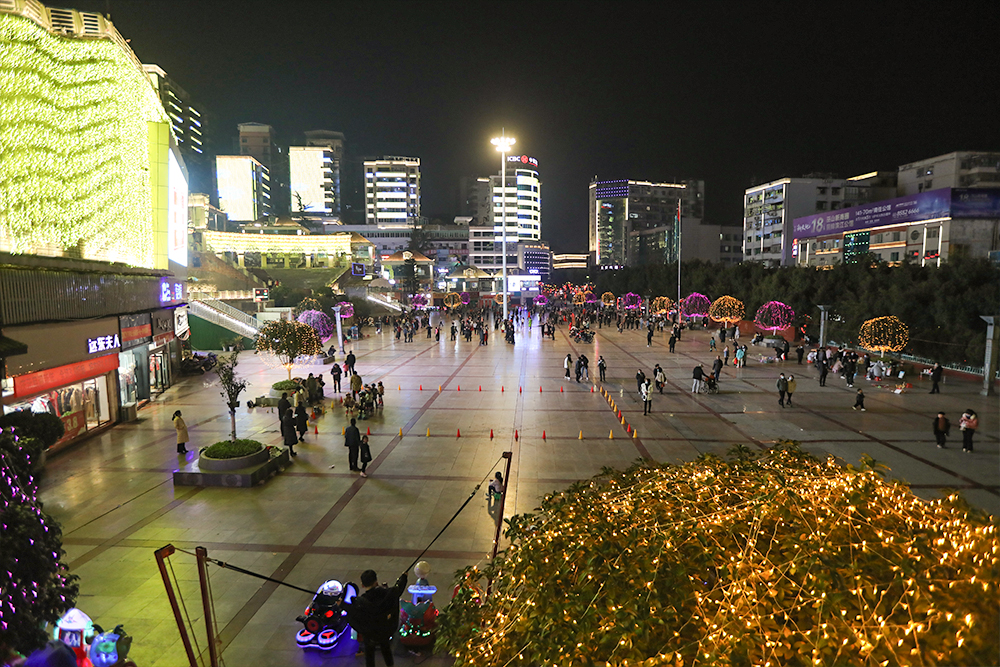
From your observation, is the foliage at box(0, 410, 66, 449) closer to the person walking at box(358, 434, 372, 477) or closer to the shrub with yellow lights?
the person walking at box(358, 434, 372, 477)

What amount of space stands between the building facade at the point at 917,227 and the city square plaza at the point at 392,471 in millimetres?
25240

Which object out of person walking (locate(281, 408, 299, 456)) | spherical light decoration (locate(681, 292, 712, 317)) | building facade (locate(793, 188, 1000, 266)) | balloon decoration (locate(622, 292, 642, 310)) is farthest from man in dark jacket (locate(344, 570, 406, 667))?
balloon decoration (locate(622, 292, 642, 310))

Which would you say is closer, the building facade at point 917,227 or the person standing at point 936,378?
the person standing at point 936,378

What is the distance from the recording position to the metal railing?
31.5 meters

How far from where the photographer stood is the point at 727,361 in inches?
1089

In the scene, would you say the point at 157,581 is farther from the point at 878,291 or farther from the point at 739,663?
the point at 878,291

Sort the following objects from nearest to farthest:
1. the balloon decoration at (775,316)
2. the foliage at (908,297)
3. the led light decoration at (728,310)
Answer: the foliage at (908,297) < the balloon decoration at (775,316) < the led light decoration at (728,310)

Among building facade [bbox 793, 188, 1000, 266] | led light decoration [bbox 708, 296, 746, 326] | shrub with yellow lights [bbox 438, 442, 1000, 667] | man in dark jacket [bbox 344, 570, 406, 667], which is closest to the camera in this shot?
shrub with yellow lights [bbox 438, 442, 1000, 667]

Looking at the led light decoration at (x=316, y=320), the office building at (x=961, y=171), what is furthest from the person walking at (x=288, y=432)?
the office building at (x=961, y=171)

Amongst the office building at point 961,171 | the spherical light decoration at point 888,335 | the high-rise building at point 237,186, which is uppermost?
the high-rise building at point 237,186

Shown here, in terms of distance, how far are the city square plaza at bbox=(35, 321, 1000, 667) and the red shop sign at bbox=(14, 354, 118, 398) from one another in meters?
1.77

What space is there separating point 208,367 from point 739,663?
27.8m

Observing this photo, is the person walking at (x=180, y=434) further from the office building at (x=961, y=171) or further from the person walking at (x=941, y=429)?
the office building at (x=961, y=171)

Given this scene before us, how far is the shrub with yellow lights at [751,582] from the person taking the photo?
2.29 m
